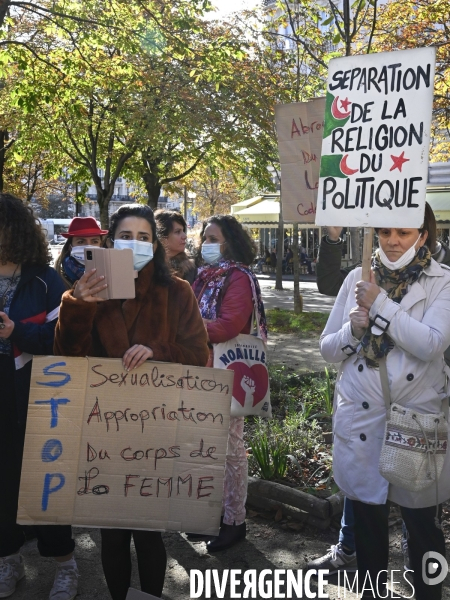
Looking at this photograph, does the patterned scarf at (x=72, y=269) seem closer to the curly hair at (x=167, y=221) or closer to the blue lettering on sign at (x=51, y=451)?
the curly hair at (x=167, y=221)

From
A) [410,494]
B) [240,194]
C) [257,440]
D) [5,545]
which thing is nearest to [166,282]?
[410,494]

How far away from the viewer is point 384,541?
2.99 metres

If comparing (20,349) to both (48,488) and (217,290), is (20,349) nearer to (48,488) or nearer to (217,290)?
(48,488)

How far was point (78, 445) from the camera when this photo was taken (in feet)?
9.14

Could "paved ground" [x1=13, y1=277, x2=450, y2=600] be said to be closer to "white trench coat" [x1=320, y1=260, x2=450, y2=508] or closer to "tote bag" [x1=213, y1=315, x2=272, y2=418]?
"tote bag" [x1=213, y1=315, x2=272, y2=418]

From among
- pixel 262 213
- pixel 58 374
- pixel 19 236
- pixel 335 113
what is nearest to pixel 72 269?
pixel 19 236

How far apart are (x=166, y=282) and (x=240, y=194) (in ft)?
133

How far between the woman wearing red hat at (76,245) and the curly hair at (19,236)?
0.34 m

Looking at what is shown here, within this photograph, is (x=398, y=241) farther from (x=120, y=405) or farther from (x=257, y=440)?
(x=257, y=440)

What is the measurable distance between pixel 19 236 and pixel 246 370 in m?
1.50

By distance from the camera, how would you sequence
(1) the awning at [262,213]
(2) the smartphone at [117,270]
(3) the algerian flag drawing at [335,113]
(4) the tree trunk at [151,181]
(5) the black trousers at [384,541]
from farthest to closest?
(1) the awning at [262,213], (4) the tree trunk at [151,181], (3) the algerian flag drawing at [335,113], (5) the black trousers at [384,541], (2) the smartphone at [117,270]

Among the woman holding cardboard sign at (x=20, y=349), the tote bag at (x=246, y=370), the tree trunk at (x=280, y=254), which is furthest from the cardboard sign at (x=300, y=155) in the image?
the tree trunk at (x=280, y=254)

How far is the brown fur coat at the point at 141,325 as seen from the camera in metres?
2.85

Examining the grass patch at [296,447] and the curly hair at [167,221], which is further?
the grass patch at [296,447]
